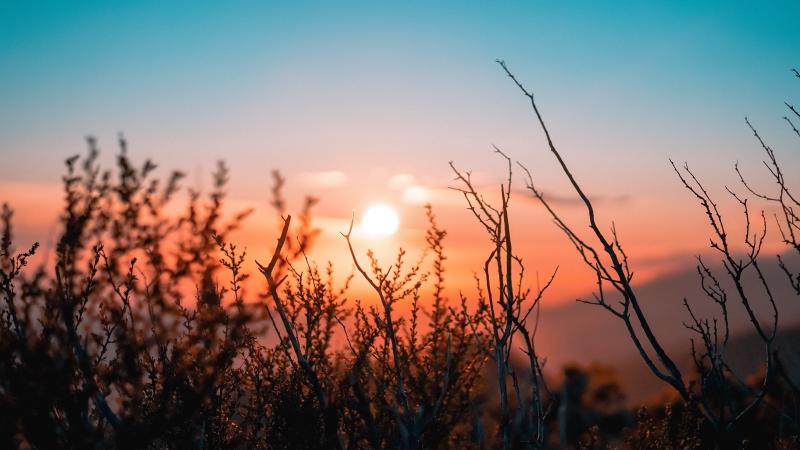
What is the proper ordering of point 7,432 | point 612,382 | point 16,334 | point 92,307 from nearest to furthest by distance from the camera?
point 7,432 → point 16,334 → point 92,307 → point 612,382

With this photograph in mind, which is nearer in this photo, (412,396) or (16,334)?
(16,334)

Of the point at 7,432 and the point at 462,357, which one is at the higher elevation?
the point at 462,357

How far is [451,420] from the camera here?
677 cm

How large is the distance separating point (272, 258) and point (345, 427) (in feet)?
9.66

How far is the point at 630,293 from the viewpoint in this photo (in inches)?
119

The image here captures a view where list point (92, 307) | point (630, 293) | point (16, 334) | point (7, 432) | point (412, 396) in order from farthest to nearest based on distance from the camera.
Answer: point (412, 396)
point (92, 307)
point (16, 334)
point (7, 432)
point (630, 293)

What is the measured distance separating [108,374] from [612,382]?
29.4 m

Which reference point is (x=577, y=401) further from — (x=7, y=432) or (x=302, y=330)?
(x=7, y=432)

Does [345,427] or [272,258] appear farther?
[345,427]

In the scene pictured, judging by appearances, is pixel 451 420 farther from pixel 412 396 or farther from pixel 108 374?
pixel 108 374

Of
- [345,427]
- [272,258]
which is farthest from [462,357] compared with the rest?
[272,258]

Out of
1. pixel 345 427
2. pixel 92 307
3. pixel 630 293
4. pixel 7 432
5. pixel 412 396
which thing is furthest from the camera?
pixel 412 396

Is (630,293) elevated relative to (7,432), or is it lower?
elevated

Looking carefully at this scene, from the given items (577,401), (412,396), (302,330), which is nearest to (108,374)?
(302,330)
